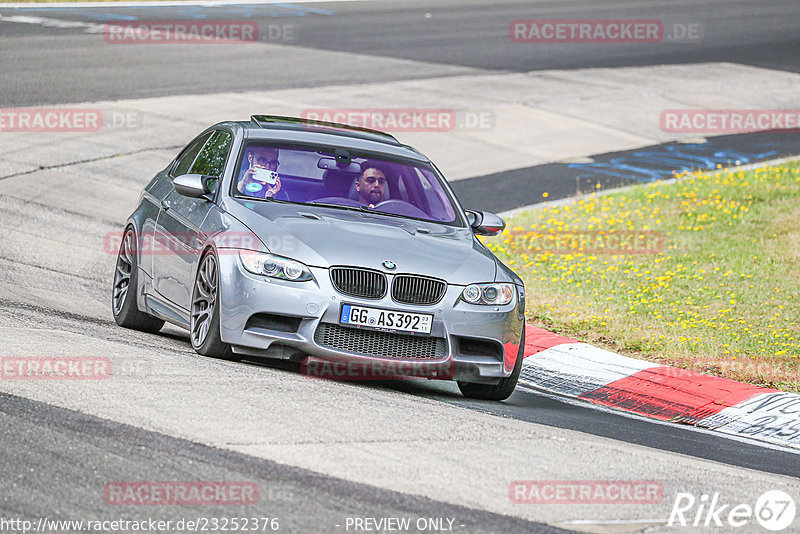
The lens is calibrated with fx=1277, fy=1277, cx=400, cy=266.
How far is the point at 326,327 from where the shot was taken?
7816 mm

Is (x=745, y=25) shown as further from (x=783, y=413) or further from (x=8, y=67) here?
(x=783, y=413)

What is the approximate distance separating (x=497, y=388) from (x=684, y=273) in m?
5.24

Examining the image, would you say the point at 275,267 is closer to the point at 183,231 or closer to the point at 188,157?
the point at 183,231

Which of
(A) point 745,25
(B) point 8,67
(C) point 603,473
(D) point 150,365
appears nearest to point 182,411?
(D) point 150,365

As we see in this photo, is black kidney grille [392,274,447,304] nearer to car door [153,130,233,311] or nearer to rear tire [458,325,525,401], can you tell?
rear tire [458,325,525,401]

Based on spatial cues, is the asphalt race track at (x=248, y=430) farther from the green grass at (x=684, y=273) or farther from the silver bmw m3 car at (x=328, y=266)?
the green grass at (x=684, y=273)

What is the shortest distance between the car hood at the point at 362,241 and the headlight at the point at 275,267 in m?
0.05

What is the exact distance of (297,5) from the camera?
34469mm

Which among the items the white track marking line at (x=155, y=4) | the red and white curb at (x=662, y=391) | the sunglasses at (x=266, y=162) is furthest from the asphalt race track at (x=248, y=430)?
the white track marking line at (x=155, y=4)

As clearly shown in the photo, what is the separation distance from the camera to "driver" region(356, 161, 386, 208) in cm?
909

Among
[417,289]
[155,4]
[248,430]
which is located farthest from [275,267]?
[155,4]

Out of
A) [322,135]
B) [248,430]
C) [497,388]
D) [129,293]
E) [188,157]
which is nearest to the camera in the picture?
[248,430]

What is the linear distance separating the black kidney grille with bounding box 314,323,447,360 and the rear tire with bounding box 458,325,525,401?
65 cm

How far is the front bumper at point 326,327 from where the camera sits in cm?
780
